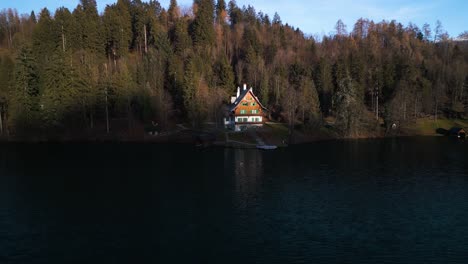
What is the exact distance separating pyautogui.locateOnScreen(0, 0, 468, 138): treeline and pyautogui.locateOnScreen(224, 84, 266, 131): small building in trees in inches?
188

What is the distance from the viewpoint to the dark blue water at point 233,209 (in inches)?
1019

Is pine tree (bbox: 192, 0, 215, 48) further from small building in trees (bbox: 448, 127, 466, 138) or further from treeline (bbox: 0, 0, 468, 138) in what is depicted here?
small building in trees (bbox: 448, 127, 466, 138)

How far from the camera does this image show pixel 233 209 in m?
34.6

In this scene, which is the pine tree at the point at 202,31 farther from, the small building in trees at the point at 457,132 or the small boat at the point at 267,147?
the small building in trees at the point at 457,132

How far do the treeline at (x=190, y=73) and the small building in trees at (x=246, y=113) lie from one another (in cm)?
477

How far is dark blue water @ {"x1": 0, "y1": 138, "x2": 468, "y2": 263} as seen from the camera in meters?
25.9

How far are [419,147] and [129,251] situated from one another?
2543 inches

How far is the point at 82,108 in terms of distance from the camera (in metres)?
81.9

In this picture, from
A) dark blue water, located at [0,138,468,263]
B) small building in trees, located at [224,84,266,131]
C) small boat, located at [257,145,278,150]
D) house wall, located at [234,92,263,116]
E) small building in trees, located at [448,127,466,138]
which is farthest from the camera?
small building in trees, located at [448,127,466,138]

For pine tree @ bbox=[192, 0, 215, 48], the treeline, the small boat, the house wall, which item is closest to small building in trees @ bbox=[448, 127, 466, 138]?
the treeline

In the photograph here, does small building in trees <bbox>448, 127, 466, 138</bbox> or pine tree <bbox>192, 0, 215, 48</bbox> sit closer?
small building in trees <bbox>448, 127, 466, 138</bbox>

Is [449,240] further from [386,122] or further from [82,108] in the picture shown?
[82,108]

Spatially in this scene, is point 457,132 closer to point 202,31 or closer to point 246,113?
point 246,113

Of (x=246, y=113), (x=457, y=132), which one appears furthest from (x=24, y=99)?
(x=457, y=132)
